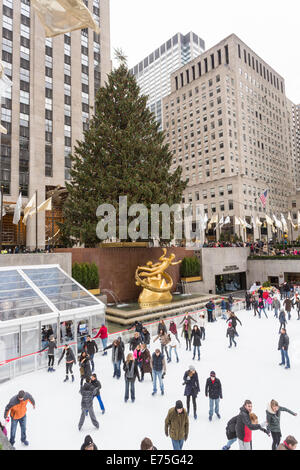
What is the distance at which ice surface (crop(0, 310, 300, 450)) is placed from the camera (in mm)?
6586

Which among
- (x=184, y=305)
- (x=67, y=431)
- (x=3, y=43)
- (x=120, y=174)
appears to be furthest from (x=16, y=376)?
(x=3, y=43)

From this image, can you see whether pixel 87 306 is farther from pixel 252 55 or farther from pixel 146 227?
pixel 252 55

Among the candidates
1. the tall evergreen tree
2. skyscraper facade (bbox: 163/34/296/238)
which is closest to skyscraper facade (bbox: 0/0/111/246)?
the tall evergreen tree

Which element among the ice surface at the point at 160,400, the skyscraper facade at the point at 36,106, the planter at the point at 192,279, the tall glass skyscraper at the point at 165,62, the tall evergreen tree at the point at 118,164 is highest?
the tall glass skyscraper at the point at 165,62

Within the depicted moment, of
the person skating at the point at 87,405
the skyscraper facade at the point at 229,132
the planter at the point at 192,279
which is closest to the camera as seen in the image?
the person skating at the point at 87,405

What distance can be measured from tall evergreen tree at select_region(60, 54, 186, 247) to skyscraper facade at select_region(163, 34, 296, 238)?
128ft

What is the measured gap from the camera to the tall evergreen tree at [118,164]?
23453 millimetres

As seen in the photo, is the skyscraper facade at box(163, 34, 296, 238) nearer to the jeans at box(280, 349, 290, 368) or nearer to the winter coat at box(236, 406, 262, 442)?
the jeans at box(280, 349, 290, 368)

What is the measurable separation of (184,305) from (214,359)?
32.4 feet

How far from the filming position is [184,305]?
853 inches

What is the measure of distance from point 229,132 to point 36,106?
4334 cm

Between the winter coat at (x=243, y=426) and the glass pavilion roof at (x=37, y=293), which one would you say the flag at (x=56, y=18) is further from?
the glass pavilion roof at (x=37, y=293)

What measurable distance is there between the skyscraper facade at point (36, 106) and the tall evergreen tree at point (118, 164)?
1461cm

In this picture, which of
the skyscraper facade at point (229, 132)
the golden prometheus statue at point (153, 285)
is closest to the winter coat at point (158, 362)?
the golden prometheus statue at point (153, 285)
